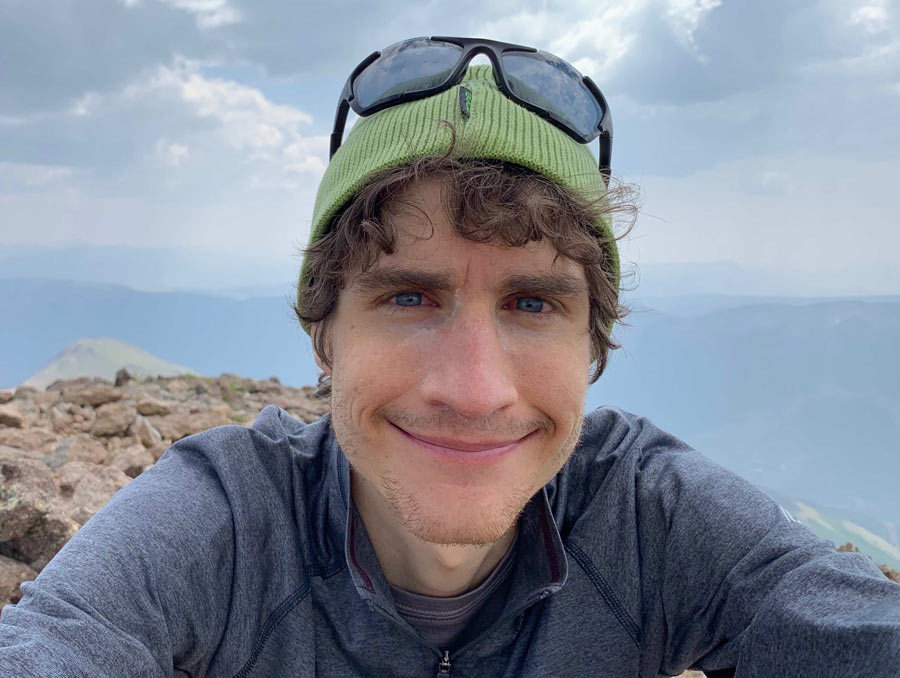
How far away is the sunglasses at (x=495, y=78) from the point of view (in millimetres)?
2578

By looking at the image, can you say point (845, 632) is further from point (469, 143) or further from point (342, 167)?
point (342, 167)

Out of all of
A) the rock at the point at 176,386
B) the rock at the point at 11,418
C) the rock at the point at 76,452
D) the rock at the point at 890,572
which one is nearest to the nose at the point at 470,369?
the rock at the point at 890,572

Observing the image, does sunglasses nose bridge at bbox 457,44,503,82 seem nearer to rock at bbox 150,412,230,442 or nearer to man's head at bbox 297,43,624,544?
man's head at bbox 297,43,624,544

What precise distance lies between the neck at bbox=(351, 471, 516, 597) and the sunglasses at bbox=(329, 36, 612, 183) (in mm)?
1421

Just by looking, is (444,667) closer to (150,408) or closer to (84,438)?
(84,438)

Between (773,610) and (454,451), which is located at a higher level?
(454,451)

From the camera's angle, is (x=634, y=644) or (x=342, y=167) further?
(x=342, y=167)

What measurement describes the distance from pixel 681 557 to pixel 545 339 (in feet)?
2.66

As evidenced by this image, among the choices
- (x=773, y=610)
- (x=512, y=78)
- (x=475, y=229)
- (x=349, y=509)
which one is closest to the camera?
(x=773, y=610)

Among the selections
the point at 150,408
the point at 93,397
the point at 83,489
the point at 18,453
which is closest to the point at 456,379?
the point at 83,489

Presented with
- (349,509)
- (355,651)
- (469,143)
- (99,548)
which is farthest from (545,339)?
(99,548)

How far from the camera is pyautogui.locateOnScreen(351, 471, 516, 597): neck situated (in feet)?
8.11

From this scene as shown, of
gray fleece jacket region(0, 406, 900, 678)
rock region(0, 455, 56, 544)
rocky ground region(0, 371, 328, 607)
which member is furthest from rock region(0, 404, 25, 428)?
gray fleece jacket region(0, 406, 900, 678)

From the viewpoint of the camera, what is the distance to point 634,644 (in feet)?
7.65
